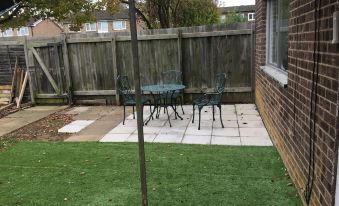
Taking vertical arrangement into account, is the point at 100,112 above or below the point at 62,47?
below

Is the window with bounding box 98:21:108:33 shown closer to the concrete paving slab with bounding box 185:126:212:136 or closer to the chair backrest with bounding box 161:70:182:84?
the chair backrest with bounding box 161:70:182:84

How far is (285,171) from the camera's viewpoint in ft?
13.4

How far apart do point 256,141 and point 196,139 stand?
97 centimetres

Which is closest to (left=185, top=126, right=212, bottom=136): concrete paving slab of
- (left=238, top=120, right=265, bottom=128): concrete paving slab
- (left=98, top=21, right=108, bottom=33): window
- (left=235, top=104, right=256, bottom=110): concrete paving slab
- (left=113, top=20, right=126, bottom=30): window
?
(left=238, top=120, right=265, bottom=128): concrete paving slab

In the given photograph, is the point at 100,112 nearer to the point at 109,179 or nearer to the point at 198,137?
the point at 198,137

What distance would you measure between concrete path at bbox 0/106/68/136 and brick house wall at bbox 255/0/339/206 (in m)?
5.33

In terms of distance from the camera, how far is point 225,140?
5.50 meters

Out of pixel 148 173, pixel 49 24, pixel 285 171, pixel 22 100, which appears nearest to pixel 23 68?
pixel 22 100

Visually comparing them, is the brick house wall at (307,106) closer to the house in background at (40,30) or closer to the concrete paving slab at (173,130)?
the concrete paving slab at (173,130)

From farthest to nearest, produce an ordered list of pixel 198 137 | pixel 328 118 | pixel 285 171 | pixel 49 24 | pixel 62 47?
1. pixel 49 24
2. pixel 62 47
3. pixel 198 137
4. pixel 285 171
5. pixel 328 118

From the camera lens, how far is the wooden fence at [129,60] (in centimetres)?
829

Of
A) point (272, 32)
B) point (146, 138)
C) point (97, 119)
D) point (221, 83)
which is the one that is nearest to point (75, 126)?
point (97, 119)

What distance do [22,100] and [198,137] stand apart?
613 centimetres

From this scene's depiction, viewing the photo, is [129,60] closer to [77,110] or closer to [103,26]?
[77,110]
